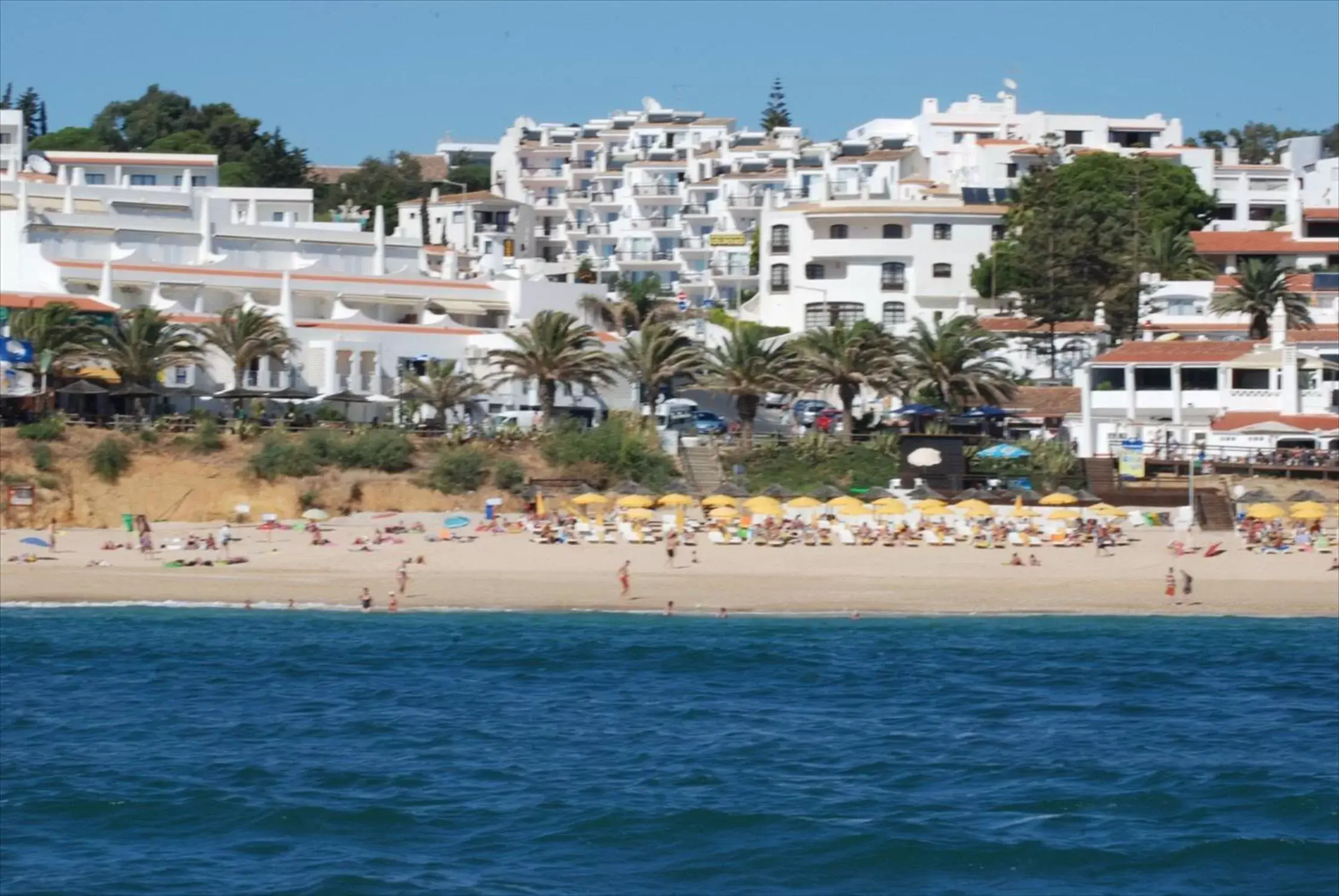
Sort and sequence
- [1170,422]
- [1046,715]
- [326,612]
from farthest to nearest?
[1170,422] → [326,612] → [1046,715]

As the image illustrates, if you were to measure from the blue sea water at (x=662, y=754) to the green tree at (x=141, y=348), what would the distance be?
47.4ft

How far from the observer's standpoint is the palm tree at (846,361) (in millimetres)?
57500

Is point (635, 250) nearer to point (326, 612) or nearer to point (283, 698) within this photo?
point (326, 612)

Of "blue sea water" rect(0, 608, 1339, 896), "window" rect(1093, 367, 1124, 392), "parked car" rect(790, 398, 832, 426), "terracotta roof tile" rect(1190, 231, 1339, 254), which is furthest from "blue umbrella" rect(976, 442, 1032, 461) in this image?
"terracotta roof tile" rect(1190, 231, 1339, 254)

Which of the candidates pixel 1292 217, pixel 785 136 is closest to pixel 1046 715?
pixel 1292 217

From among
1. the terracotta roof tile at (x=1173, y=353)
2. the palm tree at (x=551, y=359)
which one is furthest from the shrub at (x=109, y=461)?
the terracotta roof tile at (x=1173, y=353)

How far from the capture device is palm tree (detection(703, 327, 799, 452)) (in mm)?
57500

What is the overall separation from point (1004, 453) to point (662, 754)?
24424mm

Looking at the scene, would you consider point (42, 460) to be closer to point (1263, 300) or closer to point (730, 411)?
point (730, 411)

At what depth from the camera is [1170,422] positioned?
59.1m

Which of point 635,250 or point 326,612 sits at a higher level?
point 635,250

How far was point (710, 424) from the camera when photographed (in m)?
61.4

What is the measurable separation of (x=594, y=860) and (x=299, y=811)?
4.68m

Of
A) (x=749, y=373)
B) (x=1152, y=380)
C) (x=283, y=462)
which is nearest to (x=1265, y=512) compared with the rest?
(x=1152, y=380)
